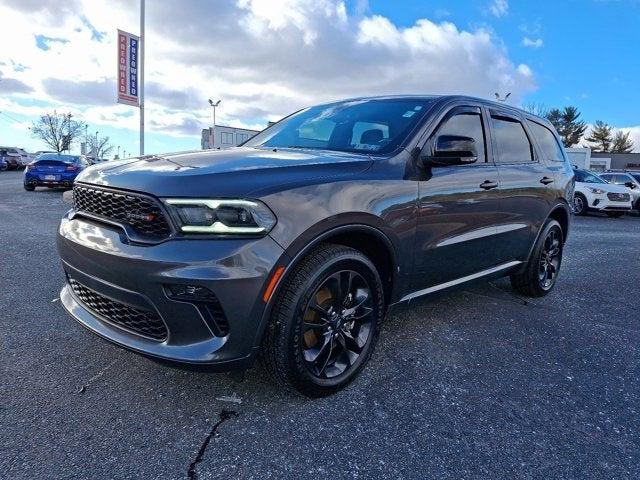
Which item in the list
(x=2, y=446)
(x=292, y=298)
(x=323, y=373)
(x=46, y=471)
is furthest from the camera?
(x=323, y=373)

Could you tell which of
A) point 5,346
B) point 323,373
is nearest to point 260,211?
point 323,373

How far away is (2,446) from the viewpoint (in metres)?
2.06

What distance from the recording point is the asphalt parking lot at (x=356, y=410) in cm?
206

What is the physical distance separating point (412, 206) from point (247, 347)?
4.34ft

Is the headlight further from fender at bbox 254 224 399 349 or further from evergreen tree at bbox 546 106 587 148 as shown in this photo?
evergreen tree at bbox 546 106 587 148

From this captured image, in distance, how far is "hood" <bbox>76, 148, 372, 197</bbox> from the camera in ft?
7.04

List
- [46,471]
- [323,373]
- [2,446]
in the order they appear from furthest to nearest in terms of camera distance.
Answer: [323,373] → [2,446] → [46,471]

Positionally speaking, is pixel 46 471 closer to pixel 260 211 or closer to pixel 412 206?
pixel 260 211

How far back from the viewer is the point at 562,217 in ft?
16.0

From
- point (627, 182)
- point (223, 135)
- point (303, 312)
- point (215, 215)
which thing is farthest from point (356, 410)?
point (223, 135)

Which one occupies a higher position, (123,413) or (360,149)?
(360,149)

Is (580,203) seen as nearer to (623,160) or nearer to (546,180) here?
(546,180)

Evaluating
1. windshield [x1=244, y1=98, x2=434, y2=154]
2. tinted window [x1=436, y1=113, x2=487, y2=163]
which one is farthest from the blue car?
tinted window [x1=436, y1=113, x2=487, y2=163]

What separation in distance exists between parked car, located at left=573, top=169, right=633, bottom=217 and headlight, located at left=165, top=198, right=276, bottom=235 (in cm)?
1708
